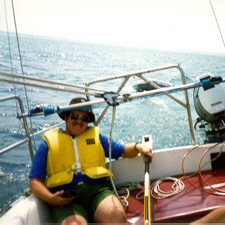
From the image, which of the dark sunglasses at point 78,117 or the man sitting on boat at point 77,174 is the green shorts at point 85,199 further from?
the dark sunglasses at point 78,117

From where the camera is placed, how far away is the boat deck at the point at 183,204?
161 centimetres

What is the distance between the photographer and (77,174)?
1.73 metres

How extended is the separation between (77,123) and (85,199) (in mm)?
561

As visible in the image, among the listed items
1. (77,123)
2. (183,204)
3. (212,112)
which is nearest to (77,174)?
(77,123)

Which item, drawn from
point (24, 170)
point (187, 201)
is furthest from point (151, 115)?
point (187, 201)

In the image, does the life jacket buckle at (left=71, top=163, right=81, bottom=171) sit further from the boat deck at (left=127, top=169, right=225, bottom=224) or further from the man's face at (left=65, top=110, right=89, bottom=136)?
the boat deck at (left=127, top=169, right=225, bottom=224)

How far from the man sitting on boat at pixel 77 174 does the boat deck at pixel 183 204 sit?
0.88 feet

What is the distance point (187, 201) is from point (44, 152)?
3.64 feet

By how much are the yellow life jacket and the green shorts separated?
0.23 ft

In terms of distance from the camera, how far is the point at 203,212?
1.60 metres

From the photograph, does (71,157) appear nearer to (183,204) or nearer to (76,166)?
(76,166)

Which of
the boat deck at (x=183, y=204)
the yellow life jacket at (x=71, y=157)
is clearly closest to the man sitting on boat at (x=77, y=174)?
the yellow life jacket at (x=71, y=157)

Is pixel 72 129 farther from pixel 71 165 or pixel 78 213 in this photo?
pixel 78 213

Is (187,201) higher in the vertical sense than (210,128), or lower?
lower
